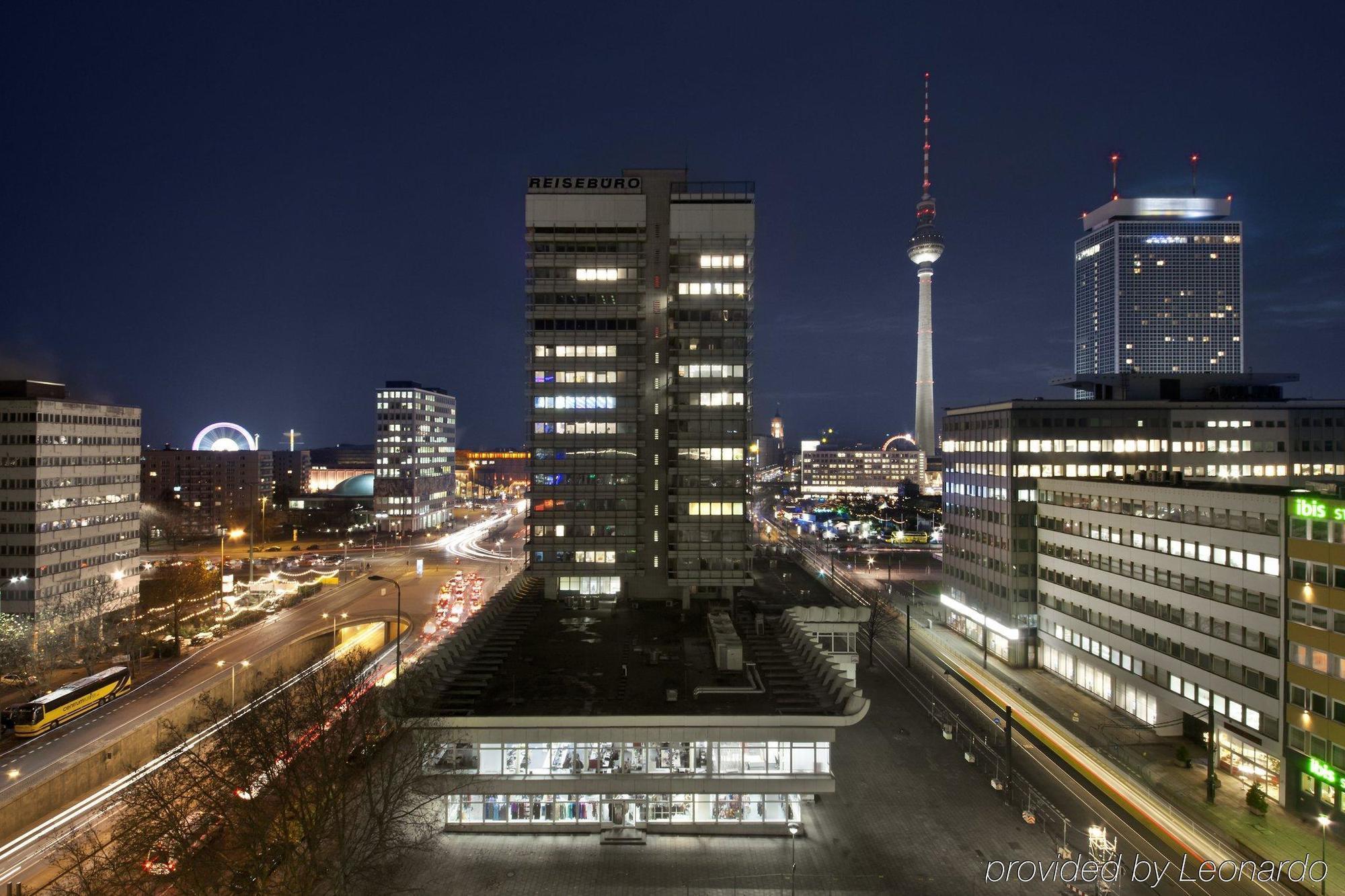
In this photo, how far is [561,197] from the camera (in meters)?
65.6

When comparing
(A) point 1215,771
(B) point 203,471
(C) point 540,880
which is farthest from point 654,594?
(B) point 203,471

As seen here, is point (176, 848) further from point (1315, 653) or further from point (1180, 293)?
point (1180, 293)

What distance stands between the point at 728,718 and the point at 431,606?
62611mm

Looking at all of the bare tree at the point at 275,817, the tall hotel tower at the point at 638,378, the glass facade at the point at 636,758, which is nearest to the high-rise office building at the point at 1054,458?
the tall hotel tower at the point at 638,378

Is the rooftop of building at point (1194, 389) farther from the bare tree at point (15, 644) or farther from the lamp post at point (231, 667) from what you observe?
the bare tree at point (15, 644)

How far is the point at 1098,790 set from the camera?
3931 centimetres

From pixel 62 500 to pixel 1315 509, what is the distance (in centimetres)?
10508

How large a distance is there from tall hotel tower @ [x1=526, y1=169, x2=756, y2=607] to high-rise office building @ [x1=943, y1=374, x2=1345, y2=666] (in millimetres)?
24922

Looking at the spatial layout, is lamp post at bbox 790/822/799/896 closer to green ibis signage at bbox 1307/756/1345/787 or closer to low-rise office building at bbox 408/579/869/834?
low-rise office building at bbox 408/579/869/834

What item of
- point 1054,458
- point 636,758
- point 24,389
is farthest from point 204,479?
point 1054,458

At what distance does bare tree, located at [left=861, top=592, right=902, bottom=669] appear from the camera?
6506cm

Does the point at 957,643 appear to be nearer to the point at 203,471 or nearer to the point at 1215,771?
the point at 1215,771

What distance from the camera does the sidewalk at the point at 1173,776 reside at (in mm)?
33062

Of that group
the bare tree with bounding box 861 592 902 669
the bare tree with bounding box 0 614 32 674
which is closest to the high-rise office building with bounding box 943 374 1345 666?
the bare tree with bounding box 861 592 902 669
